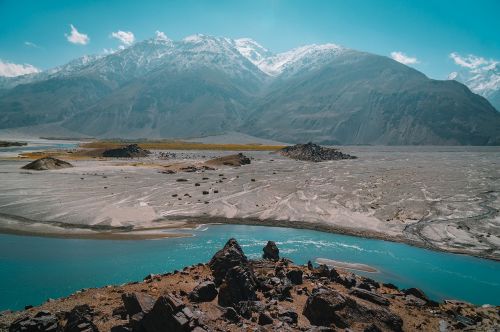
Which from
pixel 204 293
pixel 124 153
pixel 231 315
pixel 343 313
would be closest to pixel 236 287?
pixel 204 293

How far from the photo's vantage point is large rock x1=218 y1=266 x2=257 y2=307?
51.6ft

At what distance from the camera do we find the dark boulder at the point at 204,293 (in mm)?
15859

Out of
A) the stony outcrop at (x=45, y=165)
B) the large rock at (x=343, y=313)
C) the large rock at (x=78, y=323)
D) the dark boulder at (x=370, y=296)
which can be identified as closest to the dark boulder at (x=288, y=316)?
the large rock at (x=343, y=313)

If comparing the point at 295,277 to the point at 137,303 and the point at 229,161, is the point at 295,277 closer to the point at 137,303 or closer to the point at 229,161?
the point at 137,303

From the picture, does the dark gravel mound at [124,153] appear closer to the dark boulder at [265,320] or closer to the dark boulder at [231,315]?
the dark boulder at [231,315]

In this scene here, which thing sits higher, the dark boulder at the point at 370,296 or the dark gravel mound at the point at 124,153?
the dark gravel mound at the point at 124,153

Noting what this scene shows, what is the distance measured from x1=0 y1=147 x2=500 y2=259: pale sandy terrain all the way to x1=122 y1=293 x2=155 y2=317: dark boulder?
758 inches

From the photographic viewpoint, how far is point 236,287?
1611 cm

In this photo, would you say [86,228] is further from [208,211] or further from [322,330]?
[322,330]

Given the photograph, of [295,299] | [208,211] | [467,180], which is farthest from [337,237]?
[467,180]

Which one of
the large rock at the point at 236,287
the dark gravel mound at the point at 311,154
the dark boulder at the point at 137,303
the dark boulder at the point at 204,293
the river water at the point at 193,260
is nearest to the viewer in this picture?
the dark boulder at the point at 137,303

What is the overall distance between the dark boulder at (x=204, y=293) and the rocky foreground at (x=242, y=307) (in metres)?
0.04

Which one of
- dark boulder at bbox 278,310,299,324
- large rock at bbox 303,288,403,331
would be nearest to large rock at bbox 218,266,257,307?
dark boulder at bbox 278,310,299,324

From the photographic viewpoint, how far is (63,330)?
42.5 feet
